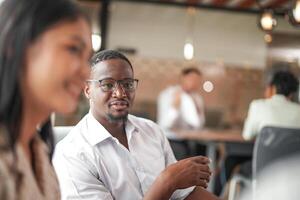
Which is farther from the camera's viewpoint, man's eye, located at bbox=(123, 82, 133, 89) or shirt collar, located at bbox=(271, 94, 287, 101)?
shirt collar, located at bbox=(271, 94, 287, 101)

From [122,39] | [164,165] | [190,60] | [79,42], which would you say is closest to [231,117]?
[190,60]

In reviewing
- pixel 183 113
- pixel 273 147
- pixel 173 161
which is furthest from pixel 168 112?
pixel 173 161

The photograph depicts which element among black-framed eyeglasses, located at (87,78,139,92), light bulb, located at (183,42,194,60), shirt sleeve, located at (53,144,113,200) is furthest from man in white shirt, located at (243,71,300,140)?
light bulb, located at (183,42,194,60)

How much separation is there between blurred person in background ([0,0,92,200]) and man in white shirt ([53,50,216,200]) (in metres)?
0.53

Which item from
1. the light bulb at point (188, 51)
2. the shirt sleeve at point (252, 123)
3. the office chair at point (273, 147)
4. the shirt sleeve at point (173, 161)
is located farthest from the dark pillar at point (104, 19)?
the shirt sleeve at point (173, 161)

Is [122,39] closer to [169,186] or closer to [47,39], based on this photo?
[169,186]

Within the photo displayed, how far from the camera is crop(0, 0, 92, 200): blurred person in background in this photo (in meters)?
0.60

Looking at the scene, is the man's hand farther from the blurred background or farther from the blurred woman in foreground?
the blurred background

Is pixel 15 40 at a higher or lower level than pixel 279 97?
higher

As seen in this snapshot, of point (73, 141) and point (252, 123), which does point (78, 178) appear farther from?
point (252, 123)

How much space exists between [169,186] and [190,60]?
5113mm

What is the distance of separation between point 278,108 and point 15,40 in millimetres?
2267

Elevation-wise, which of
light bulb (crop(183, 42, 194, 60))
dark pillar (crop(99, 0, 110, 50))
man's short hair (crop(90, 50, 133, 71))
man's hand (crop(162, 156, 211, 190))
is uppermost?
dark pillar (crop(99, 0, 110, 50))

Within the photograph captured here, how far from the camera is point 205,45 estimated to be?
20.4 ft
